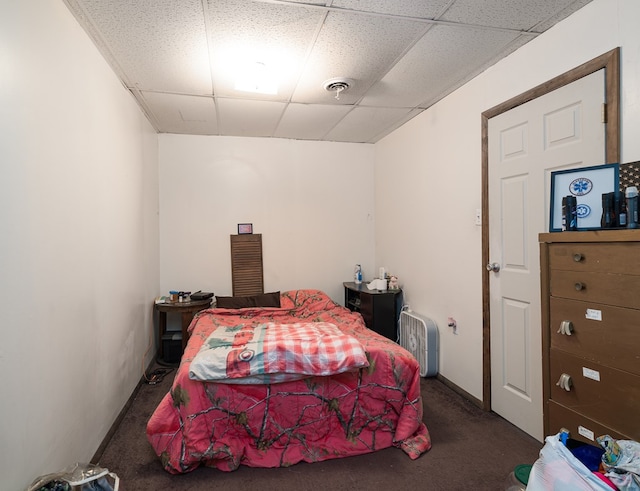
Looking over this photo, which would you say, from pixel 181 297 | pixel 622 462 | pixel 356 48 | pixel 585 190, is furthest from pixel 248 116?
pixel 622 462

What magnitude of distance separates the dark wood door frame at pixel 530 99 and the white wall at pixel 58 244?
2561mm

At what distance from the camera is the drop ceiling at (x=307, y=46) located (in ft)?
6.07

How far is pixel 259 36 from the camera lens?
210 cm

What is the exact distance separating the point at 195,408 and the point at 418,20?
2.47 m

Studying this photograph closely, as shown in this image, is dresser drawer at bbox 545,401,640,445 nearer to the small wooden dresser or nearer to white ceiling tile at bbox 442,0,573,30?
the small wooden dresser

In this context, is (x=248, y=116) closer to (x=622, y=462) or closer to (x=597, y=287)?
(x=597, y=287)

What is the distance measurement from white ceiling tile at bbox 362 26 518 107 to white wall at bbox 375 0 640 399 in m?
0.16

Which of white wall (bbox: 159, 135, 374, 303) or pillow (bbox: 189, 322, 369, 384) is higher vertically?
white wall (bbox: 159, 135, 374, 303)

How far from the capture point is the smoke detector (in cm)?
267

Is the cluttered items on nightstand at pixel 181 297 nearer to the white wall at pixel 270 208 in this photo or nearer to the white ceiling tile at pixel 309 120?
the white wall at pixel 270 208

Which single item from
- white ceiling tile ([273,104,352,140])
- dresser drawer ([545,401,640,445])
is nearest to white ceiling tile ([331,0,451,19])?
white ceiling tile ([273,104,352,140])

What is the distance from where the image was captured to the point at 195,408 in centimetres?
195

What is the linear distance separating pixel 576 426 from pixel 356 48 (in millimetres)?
2303

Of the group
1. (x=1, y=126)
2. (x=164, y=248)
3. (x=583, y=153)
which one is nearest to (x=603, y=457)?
(x=583, y=153)
